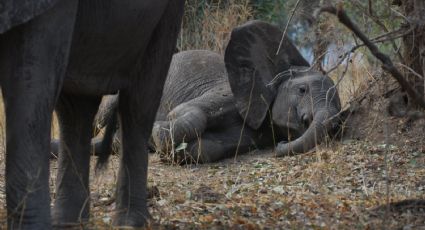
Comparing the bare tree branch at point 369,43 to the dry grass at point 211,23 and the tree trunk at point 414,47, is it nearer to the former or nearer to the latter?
the tree trunk at point 414,47

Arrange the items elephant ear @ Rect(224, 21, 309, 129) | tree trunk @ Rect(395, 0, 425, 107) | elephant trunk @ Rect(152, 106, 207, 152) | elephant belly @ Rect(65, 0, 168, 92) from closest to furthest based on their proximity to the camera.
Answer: elephant belly @ Rect(65, 0, 168, 92) < tree trunk @ Rect(395, 0, 425, 107) < elephant trunk @ Rect(152, 106, 207, 152) < elephant ear @ Rect(224, 21, 309, 129)

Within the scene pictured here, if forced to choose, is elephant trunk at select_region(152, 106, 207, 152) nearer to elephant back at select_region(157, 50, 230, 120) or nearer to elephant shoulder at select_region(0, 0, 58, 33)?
elephant back at select_region(157, 50, 230, 120)

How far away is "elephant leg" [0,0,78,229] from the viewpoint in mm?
3719

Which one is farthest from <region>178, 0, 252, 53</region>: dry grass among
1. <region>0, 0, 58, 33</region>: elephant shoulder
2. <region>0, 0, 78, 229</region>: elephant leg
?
<region>0, 0, 58, 33</region>: elephant shoulder

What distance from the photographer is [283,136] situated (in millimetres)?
7922

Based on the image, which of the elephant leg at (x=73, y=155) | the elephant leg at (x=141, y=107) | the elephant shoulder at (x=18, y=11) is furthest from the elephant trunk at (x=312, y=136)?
the elephant shoulder at (x=18, y=11)

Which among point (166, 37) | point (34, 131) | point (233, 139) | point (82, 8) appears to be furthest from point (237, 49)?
point (34, 131)

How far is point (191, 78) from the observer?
8.62 meters

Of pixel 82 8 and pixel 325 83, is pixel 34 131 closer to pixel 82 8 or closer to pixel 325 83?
pixel 82 8

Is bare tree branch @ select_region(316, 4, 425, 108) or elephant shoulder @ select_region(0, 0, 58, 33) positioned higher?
elephant shoulder @ select_region(0, 0, 58, 33)

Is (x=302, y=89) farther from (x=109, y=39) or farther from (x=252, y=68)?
(x=109, y=39)

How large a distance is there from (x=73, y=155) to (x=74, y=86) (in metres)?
0.47

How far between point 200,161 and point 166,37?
288 centimetres

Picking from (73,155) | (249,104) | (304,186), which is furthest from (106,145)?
(249,104)
